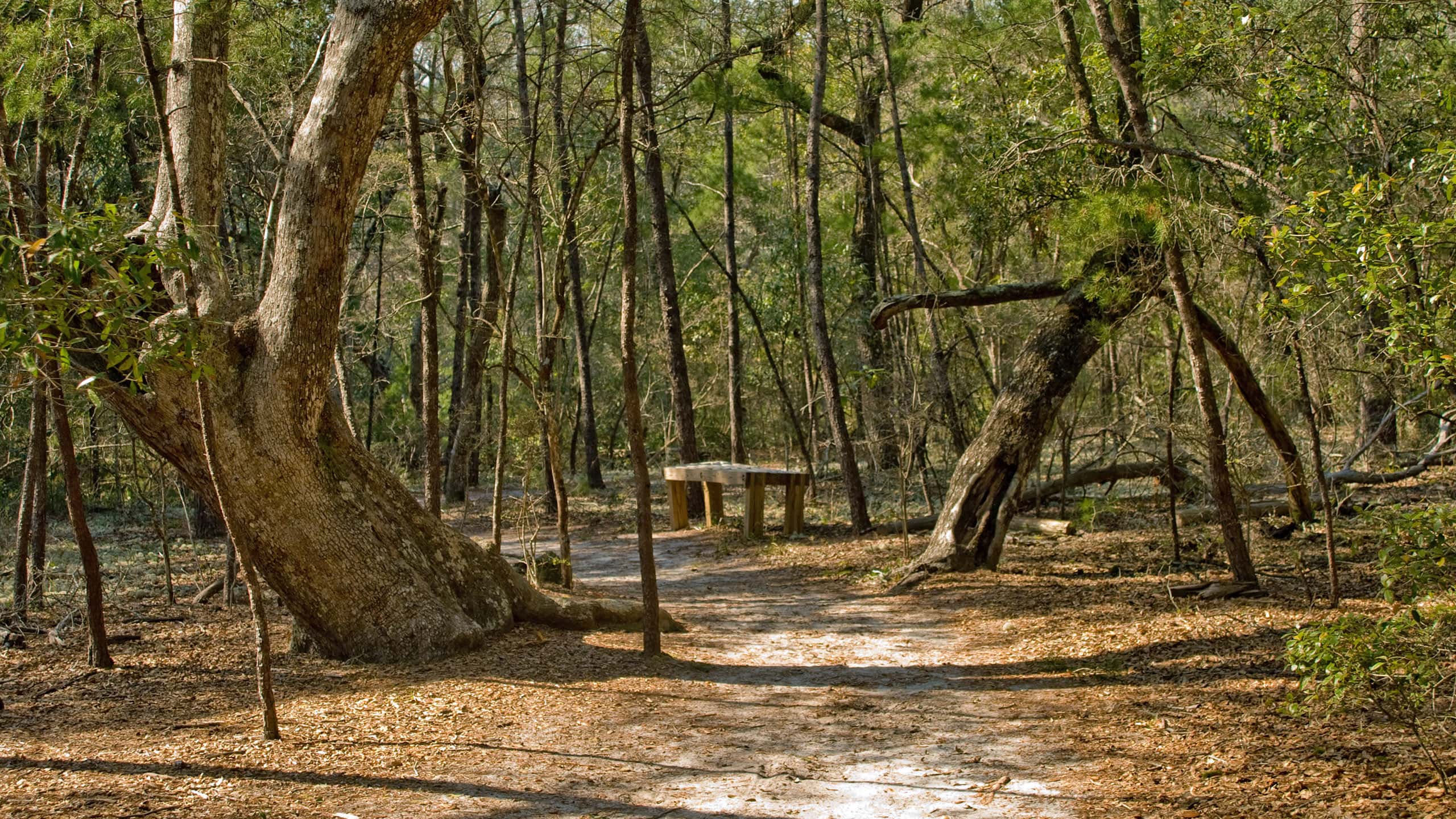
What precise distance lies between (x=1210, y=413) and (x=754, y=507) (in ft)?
20.6

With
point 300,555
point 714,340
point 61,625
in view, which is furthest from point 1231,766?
point 714,340

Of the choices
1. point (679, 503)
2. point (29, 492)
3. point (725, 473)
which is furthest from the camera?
point (679, 503)

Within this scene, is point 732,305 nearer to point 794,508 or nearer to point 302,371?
point 794,508

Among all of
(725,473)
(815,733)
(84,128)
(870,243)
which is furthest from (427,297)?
(870,243)

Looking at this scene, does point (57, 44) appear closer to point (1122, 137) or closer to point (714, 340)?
point (1122, 137)

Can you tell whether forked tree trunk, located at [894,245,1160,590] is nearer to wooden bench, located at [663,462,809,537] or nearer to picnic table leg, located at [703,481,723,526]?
wooden bench, located at [663,462,809,537]

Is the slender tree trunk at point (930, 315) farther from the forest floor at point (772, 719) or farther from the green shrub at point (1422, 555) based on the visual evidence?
the green shrub at point (1422, 555)

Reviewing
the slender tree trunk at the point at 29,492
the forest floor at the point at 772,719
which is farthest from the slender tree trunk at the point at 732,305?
the slender tree trunk at the point at 29,492

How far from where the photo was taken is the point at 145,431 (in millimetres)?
6227

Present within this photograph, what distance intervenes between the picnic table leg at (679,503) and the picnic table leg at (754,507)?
1596 millimetres

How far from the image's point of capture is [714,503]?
1428 centimetres

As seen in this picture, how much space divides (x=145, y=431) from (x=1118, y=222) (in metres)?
6.36

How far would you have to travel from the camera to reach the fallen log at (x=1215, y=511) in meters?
10.2

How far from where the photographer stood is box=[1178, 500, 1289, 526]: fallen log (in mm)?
10242
